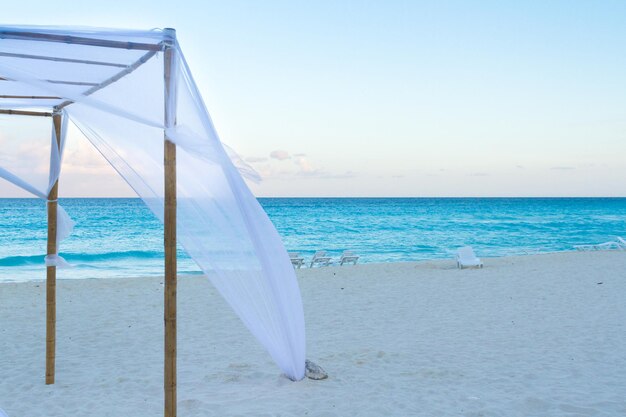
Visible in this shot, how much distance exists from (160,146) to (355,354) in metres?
3.01

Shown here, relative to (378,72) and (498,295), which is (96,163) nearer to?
(498,295)

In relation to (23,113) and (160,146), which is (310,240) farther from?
(160,146)

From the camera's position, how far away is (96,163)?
527 centimetres

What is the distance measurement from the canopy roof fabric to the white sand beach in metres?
0.65

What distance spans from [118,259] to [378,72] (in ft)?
40.9

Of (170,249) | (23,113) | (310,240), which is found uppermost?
(23,113)

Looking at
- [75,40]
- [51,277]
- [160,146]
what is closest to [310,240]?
[51,277]

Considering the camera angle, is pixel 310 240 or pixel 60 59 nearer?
pixel 60 59

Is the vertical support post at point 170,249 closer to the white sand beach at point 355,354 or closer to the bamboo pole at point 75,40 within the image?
the bamboo pole at point 75,40

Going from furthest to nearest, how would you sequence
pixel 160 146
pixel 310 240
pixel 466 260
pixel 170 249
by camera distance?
pixel 310 240 → pixel 466 260 → pixel 160 146 → pixel 170 249

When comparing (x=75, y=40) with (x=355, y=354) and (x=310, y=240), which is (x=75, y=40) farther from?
(x=310, y=240)

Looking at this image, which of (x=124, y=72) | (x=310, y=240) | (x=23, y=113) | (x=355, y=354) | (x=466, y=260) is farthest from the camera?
(x=310, y=240)

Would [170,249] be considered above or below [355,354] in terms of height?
above

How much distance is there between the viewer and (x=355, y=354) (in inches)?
221
